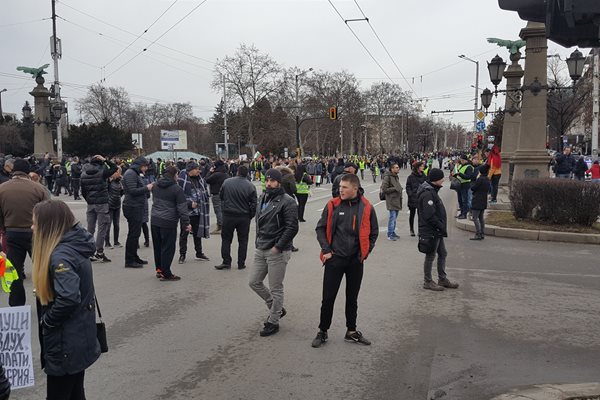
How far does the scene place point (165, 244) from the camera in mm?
8125

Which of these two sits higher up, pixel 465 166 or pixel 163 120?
pixel 163 120

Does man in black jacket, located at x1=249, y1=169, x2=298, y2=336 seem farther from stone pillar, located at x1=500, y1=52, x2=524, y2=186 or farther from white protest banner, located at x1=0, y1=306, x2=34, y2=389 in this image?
stone pillar, located at x1=500, y1=52, x2=524, y2=186

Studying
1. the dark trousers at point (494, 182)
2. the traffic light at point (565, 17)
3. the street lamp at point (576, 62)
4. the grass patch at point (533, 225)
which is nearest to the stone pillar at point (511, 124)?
the dark trousers at point (494, 182)

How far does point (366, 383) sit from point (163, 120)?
114914 mm

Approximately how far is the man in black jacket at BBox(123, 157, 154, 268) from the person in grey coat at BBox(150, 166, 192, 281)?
722 millimetres

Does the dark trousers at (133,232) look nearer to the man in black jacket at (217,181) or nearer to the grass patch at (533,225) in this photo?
the man in black jacket at (217,181)

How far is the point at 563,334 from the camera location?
19.1ft

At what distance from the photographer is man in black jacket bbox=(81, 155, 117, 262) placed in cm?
980

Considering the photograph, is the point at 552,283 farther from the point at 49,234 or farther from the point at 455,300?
the point at 49,234

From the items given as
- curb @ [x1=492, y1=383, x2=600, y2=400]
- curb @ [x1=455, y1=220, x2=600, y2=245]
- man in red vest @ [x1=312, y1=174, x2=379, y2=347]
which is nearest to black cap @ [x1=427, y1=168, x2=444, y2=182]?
man in red vest @ [x1=312, y1=174, x2=379, y2=347]

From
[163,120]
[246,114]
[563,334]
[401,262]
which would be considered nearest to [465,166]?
[401,262]

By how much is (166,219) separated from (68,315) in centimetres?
514

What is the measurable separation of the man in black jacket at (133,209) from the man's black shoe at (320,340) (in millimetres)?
4798

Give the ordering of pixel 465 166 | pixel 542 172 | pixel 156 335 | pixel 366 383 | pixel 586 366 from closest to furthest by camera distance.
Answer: pixel 366 383
pixel 586 366
pixel 156 335
pixel 465 166
pixel 542 172
